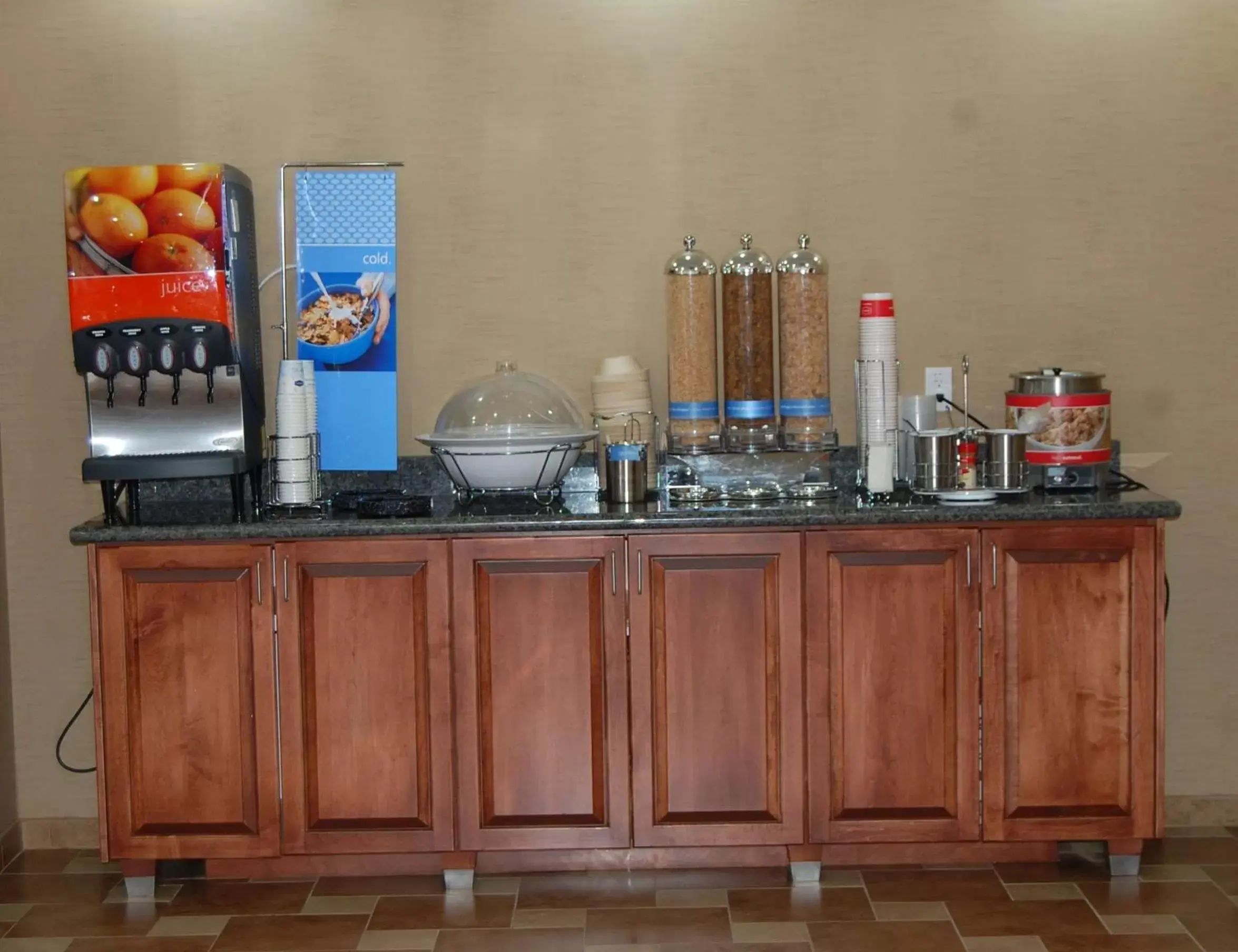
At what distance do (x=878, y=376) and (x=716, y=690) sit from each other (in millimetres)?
874

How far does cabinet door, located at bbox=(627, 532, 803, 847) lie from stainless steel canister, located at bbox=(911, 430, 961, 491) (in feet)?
1.30

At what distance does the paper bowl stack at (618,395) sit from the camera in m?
3.72

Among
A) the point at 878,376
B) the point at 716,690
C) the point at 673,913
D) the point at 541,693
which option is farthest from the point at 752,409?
the point at 673,913

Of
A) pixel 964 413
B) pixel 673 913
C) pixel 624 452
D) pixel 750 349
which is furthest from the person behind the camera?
pixel 964 413

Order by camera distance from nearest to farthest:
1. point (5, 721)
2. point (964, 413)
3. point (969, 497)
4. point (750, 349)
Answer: point (969, 497), point (750, 349), point (964, 413), point (5, 721)

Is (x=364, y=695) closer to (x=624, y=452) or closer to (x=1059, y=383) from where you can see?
(x=624, y=452)

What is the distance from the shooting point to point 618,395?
12.2ft

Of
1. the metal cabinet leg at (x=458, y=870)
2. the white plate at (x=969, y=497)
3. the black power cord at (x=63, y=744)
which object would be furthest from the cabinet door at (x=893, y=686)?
the black power cord at (x=63, y=744)

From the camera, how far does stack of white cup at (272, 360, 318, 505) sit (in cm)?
356

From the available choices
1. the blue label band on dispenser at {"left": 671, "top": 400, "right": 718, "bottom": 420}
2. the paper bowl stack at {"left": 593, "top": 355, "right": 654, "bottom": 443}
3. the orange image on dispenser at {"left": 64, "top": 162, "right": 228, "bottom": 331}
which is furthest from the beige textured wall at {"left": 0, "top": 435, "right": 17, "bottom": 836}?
the blue label band on dispenser at {"left": 671, "top": 400, "right": 718, "bottom": 420}

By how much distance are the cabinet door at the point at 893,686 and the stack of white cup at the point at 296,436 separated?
4.00ft

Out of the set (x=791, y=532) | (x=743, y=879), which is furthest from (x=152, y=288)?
(x=743, y=879)

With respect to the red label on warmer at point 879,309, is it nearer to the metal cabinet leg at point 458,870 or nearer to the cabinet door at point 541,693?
the cabinet door at point 541,693

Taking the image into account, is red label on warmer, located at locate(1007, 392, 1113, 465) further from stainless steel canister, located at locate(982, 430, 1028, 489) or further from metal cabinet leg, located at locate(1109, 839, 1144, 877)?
metal cabinet leg, located at locate(1109, 839, 1144, 877)
